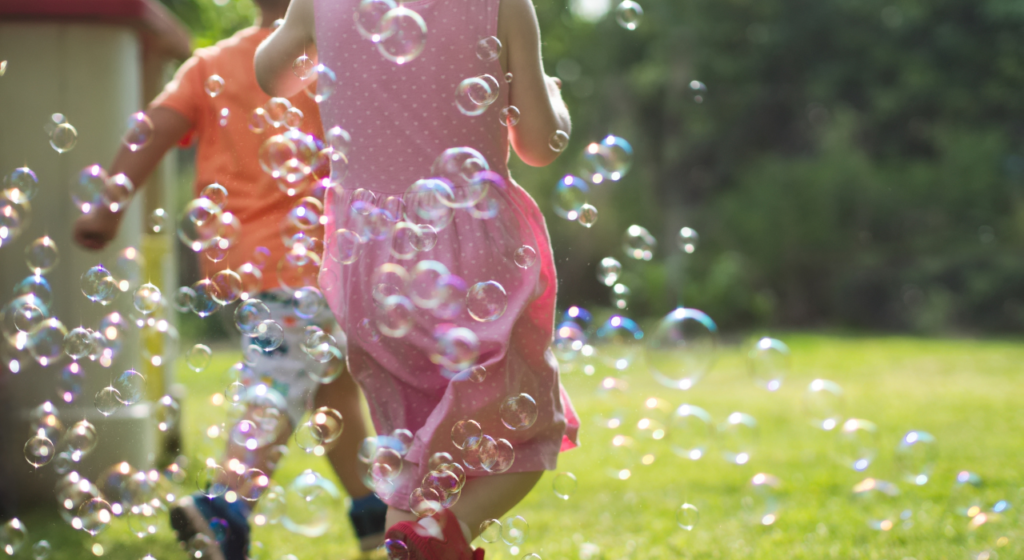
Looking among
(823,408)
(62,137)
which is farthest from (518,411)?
(823,408)

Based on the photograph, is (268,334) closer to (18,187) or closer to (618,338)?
(18,187)

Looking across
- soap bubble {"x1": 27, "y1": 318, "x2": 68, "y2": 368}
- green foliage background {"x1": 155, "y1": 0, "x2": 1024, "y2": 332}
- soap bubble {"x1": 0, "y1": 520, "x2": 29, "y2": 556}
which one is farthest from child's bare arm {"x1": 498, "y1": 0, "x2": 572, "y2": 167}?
green foliage background {"x1": 155, "y1": 0, "x2": 1024, "y2": 332}

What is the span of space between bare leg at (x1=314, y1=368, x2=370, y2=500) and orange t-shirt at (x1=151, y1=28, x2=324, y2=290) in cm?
31

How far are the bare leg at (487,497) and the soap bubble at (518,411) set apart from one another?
0.09 m

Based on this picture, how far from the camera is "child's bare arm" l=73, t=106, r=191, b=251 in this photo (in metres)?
2.11

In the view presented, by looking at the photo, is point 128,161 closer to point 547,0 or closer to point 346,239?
point 346,239

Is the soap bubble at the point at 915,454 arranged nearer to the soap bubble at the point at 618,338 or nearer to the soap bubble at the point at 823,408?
the soap bubble at the point at 618,338

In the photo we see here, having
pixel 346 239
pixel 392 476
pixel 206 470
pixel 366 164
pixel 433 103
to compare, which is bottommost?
pixel 206 470

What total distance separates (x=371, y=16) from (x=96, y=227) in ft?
2.93

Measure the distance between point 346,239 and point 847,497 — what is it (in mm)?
2001

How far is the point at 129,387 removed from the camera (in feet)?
6.25

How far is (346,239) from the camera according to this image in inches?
64.3

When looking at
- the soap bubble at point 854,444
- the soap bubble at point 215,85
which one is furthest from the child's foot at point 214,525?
the soap bubble at point 854,444

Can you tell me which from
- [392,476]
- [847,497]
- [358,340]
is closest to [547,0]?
[358,340]
